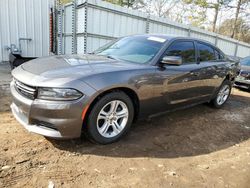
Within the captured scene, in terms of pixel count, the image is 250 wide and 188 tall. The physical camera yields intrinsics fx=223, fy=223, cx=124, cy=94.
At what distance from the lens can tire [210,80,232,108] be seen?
537cm

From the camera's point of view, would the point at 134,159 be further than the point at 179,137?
No

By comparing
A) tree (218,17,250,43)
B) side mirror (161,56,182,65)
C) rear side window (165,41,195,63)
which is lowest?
side mirror (161,56,182,65)

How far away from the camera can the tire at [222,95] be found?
537 centimetres

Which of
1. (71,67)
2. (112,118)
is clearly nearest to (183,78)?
(112,118)

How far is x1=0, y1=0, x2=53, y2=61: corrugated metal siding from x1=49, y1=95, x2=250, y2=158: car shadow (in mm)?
7095

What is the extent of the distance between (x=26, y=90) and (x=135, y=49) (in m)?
1.90

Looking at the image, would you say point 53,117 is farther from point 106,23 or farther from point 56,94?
point 106,23

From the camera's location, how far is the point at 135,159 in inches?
113

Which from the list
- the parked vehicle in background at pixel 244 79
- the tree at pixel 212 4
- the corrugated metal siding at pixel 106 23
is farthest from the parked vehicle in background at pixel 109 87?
the tree at pixel 212 4

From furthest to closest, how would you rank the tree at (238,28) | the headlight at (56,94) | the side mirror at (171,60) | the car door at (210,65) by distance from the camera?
the tree at (238,28) → the car door at (210,65) → the side mirror at (171,60) → the headlight at (56,94)

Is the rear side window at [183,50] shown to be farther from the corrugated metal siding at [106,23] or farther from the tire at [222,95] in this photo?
the corrugated metal siding at [106,23]

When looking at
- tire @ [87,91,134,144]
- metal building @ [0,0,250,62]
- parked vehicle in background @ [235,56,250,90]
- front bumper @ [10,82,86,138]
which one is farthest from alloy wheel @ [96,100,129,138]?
parked vehicle in background @ [235,56,250,90]

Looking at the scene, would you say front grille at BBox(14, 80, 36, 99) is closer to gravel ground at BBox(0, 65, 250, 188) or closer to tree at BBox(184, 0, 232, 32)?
gravel ground at BBox(0, 65, 250, 188)

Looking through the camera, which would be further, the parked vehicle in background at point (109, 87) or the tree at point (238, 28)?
the tree at point (238, 28)
